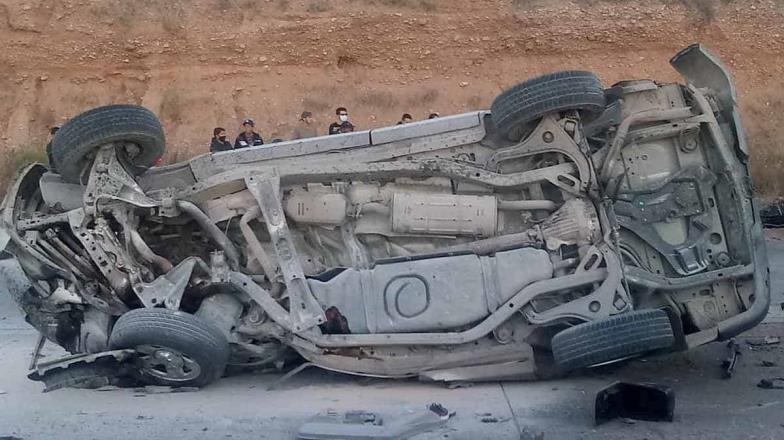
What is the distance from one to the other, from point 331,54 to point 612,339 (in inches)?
515

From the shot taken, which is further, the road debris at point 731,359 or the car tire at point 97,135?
the road debris at point 731,359

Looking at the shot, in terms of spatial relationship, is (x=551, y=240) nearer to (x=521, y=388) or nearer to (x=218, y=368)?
(x=521, y=388)

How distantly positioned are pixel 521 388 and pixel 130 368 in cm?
240

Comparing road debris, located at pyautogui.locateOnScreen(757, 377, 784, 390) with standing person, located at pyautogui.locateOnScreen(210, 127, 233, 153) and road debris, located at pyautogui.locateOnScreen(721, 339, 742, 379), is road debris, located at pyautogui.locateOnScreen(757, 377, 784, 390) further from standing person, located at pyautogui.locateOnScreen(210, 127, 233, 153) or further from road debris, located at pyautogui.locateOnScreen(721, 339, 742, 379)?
standing person, located at pyautogui.locateOnScreen(210, 127, 233, 153)

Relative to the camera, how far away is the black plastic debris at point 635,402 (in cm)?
548

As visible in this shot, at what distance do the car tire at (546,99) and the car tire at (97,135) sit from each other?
2220 millimetres

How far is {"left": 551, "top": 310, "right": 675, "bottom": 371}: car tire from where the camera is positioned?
18.7 feet

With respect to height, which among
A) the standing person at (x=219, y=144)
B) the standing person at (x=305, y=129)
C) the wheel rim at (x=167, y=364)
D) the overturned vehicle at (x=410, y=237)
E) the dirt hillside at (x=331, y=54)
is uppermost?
the dirt hillside at (x=331, y=54)

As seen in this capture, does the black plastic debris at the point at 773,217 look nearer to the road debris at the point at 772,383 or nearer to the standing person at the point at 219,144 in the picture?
the standing person at the point at 219,144

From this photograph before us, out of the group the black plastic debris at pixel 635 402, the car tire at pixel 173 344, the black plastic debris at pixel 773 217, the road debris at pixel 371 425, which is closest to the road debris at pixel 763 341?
the black plastic debris at pixel 635 402

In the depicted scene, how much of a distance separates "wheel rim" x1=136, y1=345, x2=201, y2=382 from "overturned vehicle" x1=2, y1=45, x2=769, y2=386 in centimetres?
2

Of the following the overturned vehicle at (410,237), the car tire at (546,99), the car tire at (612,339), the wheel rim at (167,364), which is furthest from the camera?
the car tire at (546,99)

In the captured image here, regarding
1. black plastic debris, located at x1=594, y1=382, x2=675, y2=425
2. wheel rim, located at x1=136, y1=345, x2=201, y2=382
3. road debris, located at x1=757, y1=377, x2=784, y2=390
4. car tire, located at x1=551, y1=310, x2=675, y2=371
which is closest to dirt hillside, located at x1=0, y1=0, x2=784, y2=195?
wheel rim, located at x1=136, y1=345, x2=201, y2=382

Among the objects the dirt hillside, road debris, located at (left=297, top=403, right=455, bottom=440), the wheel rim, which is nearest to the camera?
road debris, located at (left=297, top=403, right=455, bottom=440)
